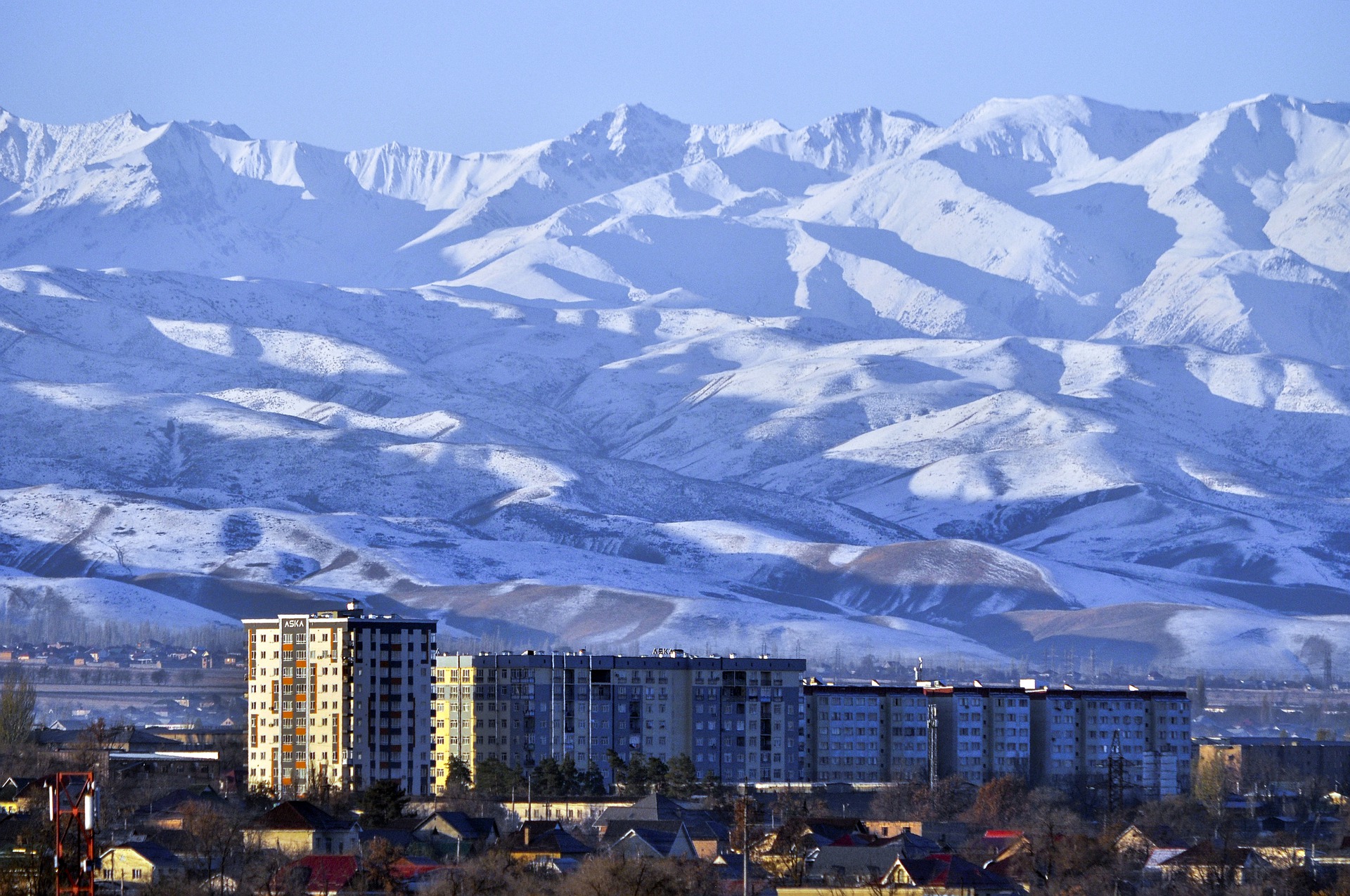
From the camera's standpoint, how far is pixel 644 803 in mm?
69375

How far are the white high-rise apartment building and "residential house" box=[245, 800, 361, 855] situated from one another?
66.8 ft

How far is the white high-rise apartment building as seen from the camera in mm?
83562

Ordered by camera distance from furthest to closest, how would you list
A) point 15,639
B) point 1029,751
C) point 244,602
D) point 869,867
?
point 244,602 → point 15,639 → point 1029,751 → point 869,867

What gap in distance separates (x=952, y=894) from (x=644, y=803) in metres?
18.1

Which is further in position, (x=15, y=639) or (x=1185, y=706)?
(x=15, y=639)

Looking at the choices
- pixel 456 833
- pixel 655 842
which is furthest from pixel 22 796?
pixel 655 842

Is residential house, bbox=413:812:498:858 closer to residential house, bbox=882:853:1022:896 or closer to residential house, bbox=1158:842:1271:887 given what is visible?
residential house, bbox=882:853:1022:896

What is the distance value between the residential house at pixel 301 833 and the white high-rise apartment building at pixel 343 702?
20360mm

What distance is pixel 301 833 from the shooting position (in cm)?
6069

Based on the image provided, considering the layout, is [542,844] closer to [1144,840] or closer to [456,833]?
[456,833]

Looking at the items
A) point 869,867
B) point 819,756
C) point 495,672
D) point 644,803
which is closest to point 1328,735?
point 819,756

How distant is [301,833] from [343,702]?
76.7ft

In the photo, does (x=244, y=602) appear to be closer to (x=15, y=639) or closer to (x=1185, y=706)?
(x=15, y=639)

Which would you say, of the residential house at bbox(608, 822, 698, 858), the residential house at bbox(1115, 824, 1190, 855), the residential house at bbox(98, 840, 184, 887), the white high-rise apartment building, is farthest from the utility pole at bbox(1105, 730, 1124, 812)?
the residential house at bbox(98, 840, 184, 887)
